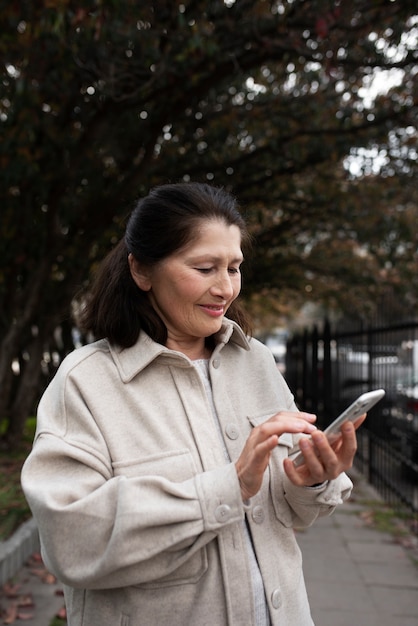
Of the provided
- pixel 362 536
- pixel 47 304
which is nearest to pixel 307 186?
pixel 47 304

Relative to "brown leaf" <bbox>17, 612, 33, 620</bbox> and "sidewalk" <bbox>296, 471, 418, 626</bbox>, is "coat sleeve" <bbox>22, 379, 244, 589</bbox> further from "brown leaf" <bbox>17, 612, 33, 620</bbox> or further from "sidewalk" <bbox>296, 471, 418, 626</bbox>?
"sidewalk" <bbox>296, 471, 418, 626</bbox>

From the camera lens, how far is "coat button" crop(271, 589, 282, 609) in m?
1.67

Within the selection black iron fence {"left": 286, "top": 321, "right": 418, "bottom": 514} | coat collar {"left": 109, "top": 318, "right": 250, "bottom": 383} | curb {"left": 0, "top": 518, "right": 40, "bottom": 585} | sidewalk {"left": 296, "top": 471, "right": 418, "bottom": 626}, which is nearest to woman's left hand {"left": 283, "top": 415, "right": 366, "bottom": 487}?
coat collar {"left": 109, "top": 318, "right": 250, "bottom": 383}

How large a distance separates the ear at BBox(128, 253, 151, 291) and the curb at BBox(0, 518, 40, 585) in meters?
3.10

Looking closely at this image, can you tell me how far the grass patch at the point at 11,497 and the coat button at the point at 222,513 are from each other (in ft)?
12.4

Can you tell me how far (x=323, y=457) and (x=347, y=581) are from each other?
3.68 meters

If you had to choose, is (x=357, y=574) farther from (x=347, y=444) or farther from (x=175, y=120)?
(x=175, y=120)

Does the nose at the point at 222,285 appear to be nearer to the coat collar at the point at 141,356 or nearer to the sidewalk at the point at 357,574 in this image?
the coat collar at the point at 141,356

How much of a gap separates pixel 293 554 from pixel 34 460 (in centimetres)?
71

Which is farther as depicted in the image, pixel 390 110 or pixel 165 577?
pixel 390 110

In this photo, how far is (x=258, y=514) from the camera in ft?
5.65

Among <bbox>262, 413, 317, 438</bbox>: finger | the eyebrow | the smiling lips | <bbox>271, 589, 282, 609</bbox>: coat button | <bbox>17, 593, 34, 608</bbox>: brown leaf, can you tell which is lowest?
<bbox>17, 593, 34, 608</bbox>: brown leaf

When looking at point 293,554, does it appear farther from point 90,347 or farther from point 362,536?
point 362,536

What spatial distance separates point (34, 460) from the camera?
1.60 meters
